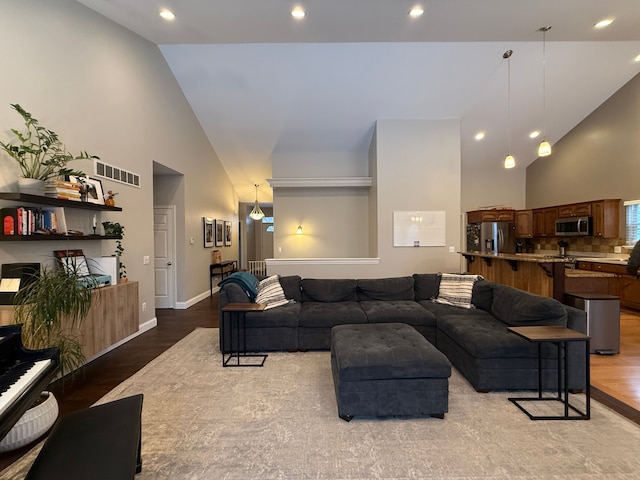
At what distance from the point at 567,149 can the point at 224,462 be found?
8.94 meters

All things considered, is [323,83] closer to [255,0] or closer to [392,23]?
[392,23]

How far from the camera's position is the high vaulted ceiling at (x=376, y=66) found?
3387mm

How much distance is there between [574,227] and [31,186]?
29.6 ft

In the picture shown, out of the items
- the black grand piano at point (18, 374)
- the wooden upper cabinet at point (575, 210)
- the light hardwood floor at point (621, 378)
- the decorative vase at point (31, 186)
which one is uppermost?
the wooden upper cabinet at point (575, 210)

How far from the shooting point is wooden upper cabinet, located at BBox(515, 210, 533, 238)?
7871mm

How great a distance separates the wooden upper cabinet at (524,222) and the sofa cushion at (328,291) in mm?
6059

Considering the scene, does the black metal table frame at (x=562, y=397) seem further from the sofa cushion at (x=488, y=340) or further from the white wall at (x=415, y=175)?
the white wall at (x=415, y=175)

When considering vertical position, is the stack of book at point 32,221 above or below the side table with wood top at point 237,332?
above

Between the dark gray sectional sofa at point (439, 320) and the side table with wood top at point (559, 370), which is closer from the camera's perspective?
the side table with wood top at point (559, 370)

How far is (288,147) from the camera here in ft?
23.3

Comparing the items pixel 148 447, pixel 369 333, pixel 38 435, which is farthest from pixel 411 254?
pixel 38 435

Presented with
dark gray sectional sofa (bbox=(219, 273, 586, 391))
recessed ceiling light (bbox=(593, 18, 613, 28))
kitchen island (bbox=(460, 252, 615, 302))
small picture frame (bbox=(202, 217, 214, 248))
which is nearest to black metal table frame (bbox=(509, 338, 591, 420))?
dark gray sectional sofa (bbox=(219, 273, 586, 391))

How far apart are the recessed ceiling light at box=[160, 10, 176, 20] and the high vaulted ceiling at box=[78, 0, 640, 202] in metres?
0.06

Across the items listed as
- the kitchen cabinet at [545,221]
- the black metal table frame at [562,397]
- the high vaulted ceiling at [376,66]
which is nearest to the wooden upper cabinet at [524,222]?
the kitchen cabinet at [545,221]
